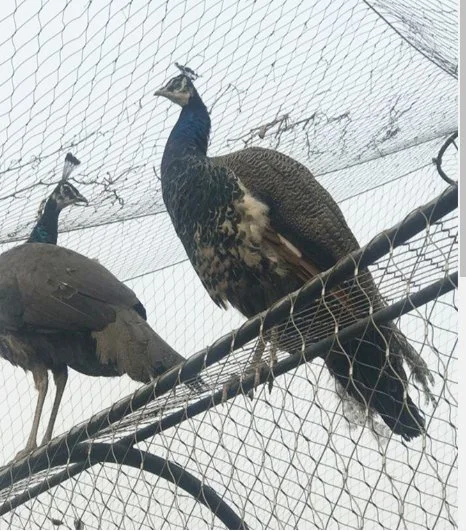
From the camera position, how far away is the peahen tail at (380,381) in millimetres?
1897

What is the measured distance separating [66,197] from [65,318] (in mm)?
332

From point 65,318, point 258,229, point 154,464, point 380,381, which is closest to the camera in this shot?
point 154,464

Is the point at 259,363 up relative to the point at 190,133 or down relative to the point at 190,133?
down

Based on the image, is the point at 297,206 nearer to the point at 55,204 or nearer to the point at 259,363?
the point at 259,363

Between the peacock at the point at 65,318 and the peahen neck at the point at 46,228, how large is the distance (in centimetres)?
3

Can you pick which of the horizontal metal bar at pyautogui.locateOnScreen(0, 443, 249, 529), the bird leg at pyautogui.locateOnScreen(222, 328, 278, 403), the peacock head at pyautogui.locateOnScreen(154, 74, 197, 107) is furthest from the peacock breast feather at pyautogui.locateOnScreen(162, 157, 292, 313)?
the horizontal metal bar at pyautogui.locateOnScreen(0, 443, 249, 529)

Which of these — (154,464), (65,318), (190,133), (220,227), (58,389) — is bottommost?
A: (58,389)

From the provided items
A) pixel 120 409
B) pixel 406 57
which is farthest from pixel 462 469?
pixel 406 57

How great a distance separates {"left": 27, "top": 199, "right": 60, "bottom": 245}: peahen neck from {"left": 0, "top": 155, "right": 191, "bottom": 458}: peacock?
A: 1.2 inches

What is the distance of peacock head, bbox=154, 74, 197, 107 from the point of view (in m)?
2.49

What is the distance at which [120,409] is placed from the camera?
1.84 meters

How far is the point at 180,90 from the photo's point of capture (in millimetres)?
2551

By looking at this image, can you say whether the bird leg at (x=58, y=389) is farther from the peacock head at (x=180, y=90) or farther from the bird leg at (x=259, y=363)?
the bird leg at (x=259, y=363)

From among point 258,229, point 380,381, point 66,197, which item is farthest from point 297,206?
point 66,197
